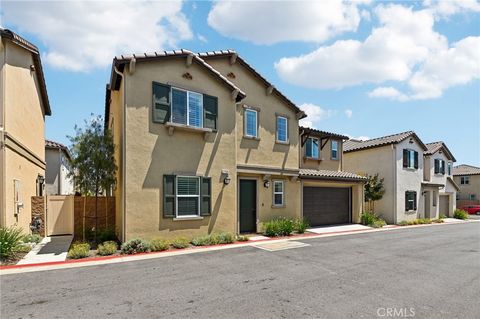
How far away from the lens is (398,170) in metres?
23.0

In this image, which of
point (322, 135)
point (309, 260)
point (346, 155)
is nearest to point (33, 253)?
point (309, 260)

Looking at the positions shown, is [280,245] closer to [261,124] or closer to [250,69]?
[261,124]

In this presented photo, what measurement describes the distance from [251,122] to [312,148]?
5752 mm

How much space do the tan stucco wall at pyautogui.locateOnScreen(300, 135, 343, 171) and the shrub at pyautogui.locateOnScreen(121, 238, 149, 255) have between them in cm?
1112

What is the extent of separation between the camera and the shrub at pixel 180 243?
11.2m

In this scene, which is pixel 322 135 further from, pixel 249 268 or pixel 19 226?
pixel 19 226

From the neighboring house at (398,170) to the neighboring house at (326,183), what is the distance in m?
4.41

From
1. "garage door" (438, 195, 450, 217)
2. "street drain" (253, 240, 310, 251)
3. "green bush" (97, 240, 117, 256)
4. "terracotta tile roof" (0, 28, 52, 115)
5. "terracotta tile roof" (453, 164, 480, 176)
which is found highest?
"terracotta tile roof" (0, 28, 52, 115)

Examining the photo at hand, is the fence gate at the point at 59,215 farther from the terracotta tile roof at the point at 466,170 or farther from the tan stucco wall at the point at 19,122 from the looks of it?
the terracotta tile roof at the point at 466,170

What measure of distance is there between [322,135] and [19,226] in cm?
1652

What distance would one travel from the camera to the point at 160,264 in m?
8.83

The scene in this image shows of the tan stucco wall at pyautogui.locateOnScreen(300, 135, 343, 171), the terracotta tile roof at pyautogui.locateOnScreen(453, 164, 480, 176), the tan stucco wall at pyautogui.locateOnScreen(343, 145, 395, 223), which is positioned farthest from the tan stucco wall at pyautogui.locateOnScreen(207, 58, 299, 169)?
the terracotta tile roof at pyautogui.locateOnScreen(453, 164, 480, 176)

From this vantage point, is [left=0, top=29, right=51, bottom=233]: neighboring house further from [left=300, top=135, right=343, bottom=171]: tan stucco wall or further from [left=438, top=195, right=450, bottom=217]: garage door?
[left=438, top=195, right=450, bottom=217]: garage door

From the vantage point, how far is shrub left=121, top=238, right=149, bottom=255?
1020 centimetres
